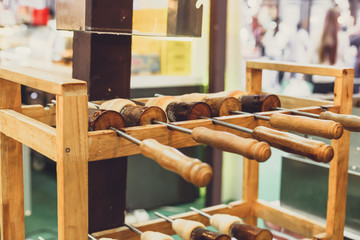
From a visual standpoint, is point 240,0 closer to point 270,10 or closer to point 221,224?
point 221,224

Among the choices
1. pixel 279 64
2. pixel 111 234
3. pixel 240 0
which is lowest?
pixel 111 234

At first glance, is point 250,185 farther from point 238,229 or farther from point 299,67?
point 238,229

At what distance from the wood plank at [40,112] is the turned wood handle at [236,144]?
648mm

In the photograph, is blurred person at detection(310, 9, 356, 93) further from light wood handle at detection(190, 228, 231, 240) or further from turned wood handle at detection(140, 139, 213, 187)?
turned wood handle at detection(140, 139, 213, 187)

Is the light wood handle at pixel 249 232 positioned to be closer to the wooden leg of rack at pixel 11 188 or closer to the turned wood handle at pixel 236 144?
the turned wood handle at pixel 236 144

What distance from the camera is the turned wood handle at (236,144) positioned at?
3.66ft

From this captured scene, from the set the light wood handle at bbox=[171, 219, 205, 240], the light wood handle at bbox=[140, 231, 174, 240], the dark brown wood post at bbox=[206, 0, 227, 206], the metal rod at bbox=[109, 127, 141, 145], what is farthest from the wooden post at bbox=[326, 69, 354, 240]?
the dark brown wood post at bbox=[206, 0, 227, 206]


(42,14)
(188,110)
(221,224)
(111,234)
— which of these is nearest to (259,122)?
(188,110)

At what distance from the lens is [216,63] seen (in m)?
3.44

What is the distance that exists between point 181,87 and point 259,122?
2033 mm

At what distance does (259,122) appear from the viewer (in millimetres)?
1566

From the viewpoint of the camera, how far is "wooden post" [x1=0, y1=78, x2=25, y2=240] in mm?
1587

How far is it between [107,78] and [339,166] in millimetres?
929

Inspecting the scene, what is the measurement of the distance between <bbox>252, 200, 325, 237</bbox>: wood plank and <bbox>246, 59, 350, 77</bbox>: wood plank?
0.62m
